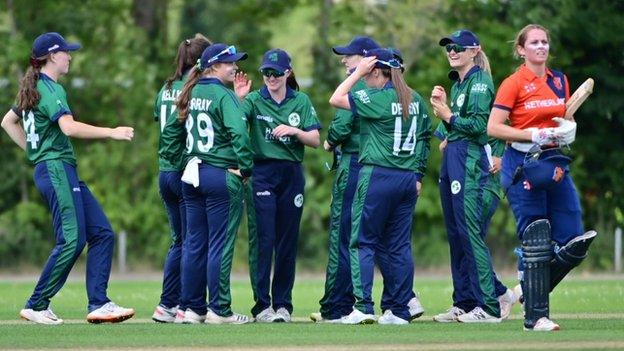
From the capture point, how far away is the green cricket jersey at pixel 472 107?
12375mm

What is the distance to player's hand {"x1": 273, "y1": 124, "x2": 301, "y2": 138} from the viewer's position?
41.9ft

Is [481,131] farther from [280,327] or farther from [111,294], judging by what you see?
[111,294]

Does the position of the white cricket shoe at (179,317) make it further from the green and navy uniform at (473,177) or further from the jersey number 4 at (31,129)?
the green and navy uniform at (473,177)

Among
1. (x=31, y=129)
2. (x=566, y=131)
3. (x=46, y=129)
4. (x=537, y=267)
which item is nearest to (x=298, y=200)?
(x=46, y=129)

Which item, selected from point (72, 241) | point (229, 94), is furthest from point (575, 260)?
point (72, 241)

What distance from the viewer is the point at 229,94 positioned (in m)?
12.5

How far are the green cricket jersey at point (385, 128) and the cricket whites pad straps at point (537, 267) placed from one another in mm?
1559

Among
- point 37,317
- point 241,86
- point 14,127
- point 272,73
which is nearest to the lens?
point 37,317

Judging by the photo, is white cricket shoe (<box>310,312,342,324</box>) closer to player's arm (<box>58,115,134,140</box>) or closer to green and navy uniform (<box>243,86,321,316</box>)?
green and navy uniform (<box>243,86,321,316</box>)

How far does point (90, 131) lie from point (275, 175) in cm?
176

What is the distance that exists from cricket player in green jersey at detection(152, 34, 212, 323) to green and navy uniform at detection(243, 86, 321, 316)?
0.62m

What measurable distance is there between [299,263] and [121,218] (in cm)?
335

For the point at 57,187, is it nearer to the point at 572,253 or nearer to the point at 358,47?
the point at 358,47

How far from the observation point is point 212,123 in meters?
12.4
